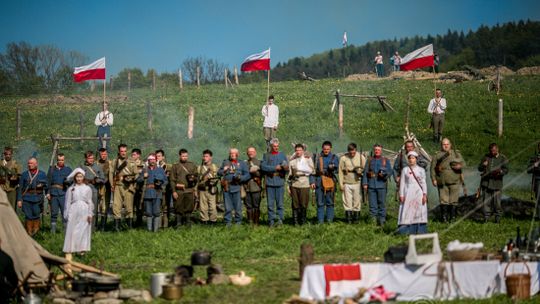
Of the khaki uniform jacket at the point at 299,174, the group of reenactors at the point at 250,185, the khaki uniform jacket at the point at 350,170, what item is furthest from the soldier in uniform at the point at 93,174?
the khaki uniform jacket at the point at 350,170

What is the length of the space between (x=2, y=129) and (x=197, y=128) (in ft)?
29.9

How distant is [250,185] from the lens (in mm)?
20328

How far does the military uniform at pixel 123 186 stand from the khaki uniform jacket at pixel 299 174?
383 cm

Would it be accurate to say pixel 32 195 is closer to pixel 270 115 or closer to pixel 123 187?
pixel 123 187

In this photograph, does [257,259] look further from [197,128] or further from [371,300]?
[197,128]

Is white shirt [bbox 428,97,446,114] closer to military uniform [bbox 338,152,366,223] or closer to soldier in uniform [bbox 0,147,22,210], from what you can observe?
military uniform [bbox 338,152,366,223]

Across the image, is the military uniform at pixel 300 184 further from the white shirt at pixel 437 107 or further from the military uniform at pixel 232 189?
the white shirt at pixel 437 107

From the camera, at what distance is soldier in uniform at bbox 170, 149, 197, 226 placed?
2031 centimetres

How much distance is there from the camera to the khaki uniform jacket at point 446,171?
19844 millimetres

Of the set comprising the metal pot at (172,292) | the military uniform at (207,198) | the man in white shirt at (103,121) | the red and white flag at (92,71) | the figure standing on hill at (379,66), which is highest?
the figure standing on hill at (379,66)

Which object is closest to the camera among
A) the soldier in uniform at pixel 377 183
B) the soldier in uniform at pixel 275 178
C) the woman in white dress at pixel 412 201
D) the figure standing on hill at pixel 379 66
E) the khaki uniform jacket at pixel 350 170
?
the woman in white dress at pixel 412 201

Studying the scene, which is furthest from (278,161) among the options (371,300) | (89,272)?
(371,300)

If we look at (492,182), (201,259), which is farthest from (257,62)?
(201,259)

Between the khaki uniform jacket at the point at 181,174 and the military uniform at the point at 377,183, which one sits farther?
the khaki uniform jacket at the point at 181,174
